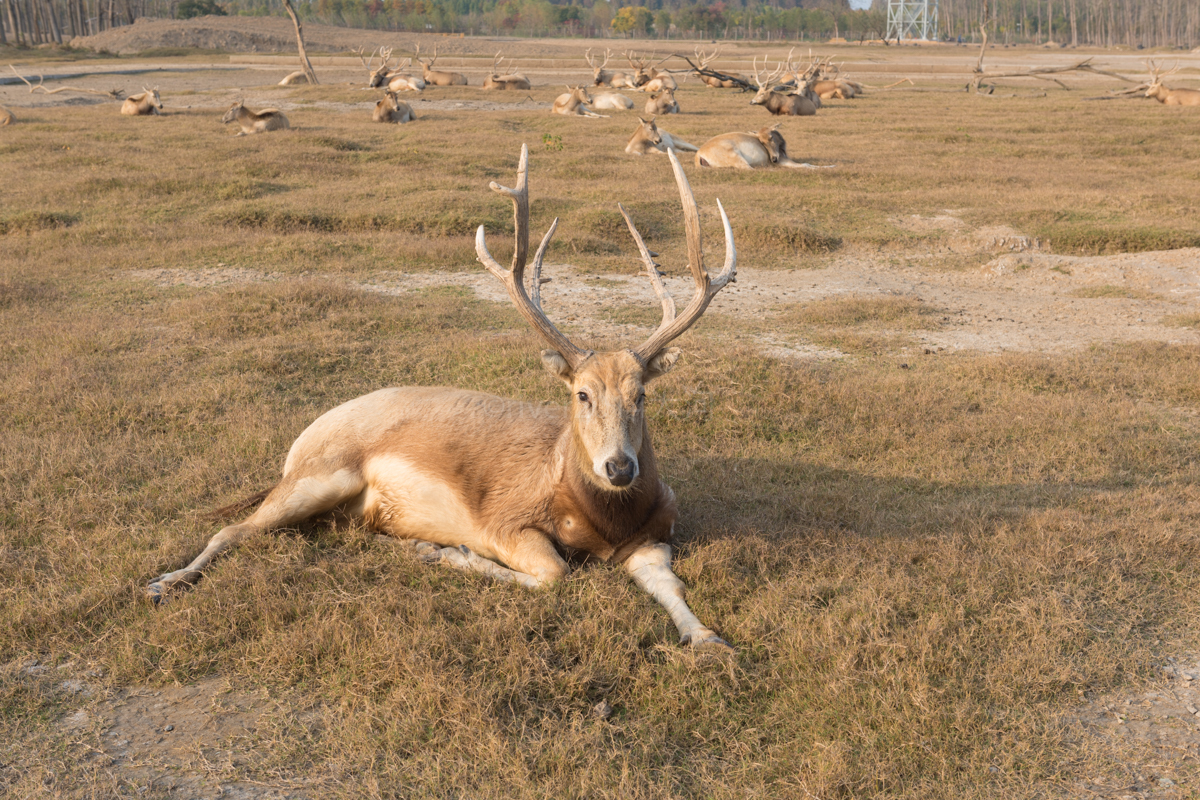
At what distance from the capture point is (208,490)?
6.18 meters

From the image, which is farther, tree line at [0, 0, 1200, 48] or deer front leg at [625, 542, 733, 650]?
tree line at [0, 0, 1200, 48]

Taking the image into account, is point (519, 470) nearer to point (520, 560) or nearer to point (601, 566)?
point (520, 560)

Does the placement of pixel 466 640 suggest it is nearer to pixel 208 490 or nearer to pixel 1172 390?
pixel 208 490

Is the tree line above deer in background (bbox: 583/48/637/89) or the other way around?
above

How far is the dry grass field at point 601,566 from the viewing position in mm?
3670

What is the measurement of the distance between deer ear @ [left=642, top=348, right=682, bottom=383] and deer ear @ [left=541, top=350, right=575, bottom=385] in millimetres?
403

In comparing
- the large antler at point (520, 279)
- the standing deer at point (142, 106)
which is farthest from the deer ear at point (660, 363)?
the standing deer at point (142, 106)

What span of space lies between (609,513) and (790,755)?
1662mm

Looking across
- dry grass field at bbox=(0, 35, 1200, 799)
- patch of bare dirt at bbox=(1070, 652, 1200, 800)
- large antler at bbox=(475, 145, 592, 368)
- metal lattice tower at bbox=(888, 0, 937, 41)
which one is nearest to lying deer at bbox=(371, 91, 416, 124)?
dry grass field at bbox=(0, 35, 1200, 799)

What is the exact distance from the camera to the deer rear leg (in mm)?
5219

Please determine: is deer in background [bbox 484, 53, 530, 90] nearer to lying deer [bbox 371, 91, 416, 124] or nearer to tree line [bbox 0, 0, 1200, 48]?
lying deer [bbox 371, 91, 416, 124]

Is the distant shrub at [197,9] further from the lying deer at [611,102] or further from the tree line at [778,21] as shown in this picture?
the lying deer at [611,102]

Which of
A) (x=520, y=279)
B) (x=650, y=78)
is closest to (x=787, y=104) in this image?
(x=650, y=78)

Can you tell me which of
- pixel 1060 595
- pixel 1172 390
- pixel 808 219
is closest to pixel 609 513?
pixel 1060 595
